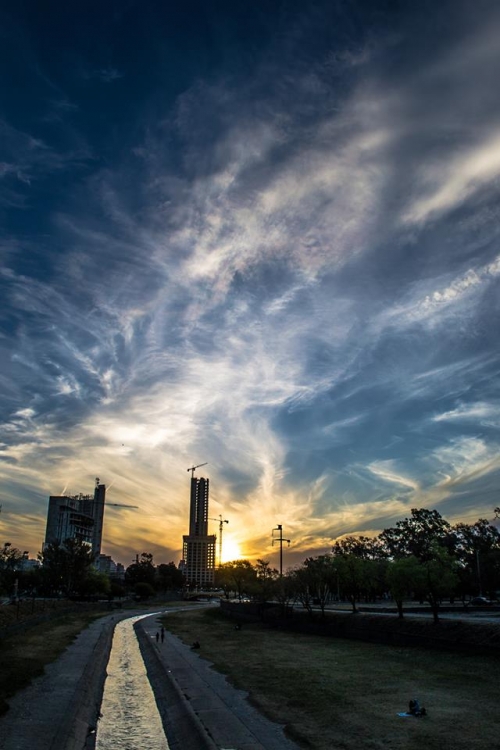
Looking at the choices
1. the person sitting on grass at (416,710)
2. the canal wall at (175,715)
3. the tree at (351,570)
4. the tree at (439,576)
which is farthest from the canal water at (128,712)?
the tree at (351,570)

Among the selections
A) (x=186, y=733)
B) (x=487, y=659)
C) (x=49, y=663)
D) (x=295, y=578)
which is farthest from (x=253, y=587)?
(x=186, y=733)

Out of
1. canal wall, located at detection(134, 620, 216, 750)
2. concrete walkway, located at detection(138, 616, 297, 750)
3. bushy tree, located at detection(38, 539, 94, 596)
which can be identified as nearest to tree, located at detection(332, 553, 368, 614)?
concrete walkway, located at detection(138, 616, 297, 750)

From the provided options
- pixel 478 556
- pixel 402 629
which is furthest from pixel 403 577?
pixel 478 556

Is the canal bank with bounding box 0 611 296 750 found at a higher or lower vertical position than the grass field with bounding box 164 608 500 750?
lower

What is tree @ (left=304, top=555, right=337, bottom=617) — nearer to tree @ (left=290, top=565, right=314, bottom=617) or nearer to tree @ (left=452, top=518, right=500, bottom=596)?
tree @ (left=290, top=565, right=314, bottom=617)

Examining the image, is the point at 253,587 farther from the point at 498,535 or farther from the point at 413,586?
the point at 413,586

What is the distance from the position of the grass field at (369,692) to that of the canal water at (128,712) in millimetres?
6365

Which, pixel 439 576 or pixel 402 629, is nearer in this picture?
pixel 402 629

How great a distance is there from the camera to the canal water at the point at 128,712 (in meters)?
29.4

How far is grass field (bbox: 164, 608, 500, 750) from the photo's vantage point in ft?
82.3

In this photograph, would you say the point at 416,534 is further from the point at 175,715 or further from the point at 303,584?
the point at 175,715

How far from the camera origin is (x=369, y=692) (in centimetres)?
3466

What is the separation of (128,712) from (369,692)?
16.0 m

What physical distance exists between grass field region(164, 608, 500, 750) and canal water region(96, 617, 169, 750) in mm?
6365
